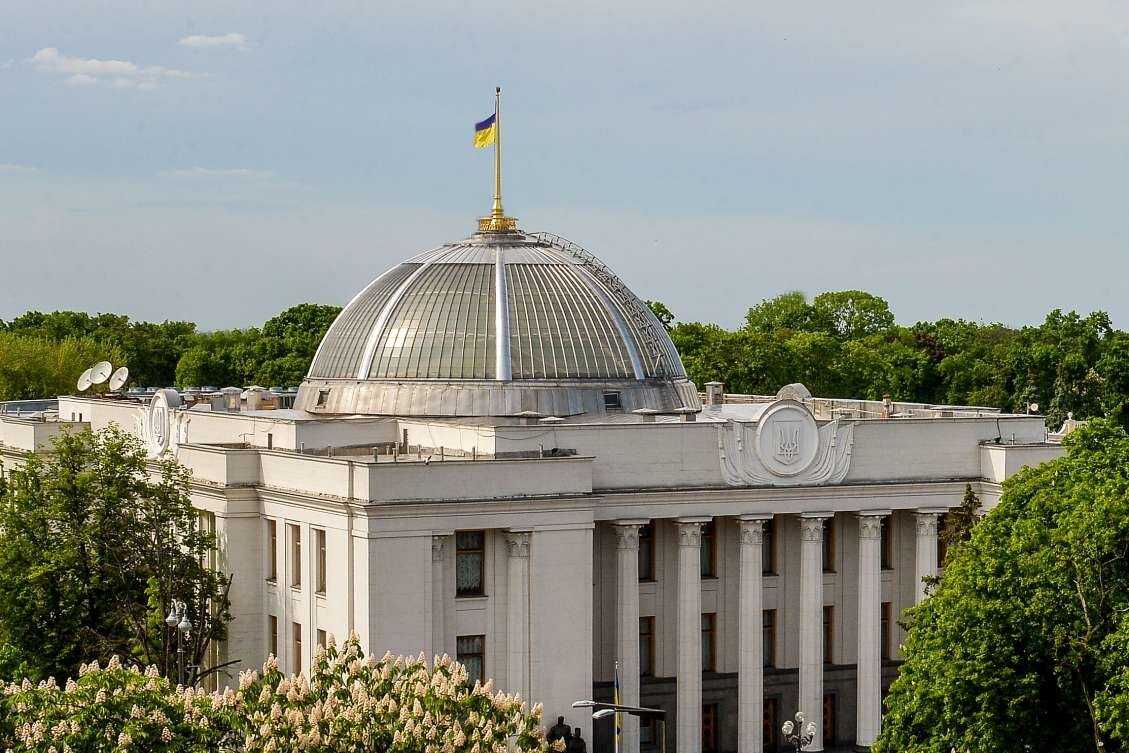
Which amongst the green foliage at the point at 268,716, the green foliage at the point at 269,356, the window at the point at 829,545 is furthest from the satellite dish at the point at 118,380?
the green foliage at the point at 269,356

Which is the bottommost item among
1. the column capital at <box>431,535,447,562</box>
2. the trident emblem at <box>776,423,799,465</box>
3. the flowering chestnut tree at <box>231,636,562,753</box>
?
the flowering chestnut tree at <box>231,636,562,753</box>

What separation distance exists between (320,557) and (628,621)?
11.2 meters

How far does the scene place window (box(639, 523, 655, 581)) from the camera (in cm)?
A: 8150

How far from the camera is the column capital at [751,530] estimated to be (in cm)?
8119

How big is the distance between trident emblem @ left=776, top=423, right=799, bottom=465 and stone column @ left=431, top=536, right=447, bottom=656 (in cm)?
1366

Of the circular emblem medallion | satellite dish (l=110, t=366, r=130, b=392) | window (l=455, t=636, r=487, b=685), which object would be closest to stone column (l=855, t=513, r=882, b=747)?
the circular emblem medallion

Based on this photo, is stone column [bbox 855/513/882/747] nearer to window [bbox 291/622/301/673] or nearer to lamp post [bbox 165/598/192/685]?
window [bbox 291/622/301/673]

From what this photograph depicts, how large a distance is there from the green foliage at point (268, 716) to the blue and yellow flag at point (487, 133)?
1672 inches

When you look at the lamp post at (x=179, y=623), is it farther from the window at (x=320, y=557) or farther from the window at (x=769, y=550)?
the window at (x=769, y=550)

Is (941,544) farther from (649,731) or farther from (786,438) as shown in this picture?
(649,731)

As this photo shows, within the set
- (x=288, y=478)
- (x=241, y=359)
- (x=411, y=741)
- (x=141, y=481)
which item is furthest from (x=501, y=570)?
(x=241, y=359)

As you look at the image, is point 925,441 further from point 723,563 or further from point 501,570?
point 501,570

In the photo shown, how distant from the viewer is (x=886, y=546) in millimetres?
84875

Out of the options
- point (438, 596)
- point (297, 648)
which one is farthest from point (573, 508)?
point (297, 648)
